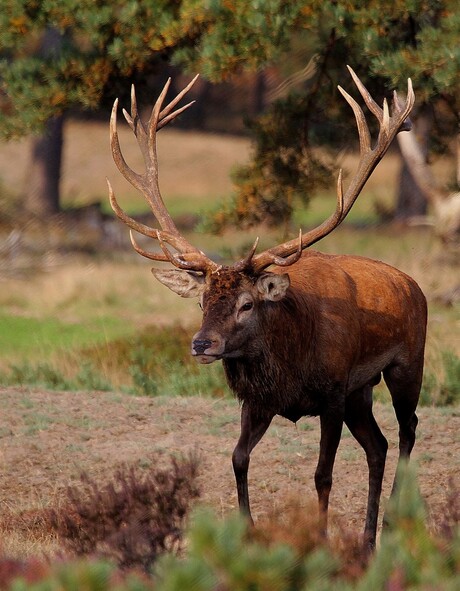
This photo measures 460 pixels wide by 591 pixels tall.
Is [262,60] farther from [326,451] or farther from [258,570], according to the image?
[258,570]

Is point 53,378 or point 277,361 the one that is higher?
point 277,361

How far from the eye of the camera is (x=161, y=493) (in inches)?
243

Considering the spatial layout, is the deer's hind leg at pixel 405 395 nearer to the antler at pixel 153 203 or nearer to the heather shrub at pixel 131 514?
the antler at pixel 153 203

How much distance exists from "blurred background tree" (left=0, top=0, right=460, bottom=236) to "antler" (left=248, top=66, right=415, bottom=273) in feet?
9.41

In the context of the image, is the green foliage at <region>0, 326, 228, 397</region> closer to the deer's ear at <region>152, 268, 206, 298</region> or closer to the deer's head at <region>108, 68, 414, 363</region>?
the deer's head at <region>108, 68, 414, 363</region>

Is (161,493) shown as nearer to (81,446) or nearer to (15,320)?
(81,446)

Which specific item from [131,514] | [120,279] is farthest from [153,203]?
[120,279]

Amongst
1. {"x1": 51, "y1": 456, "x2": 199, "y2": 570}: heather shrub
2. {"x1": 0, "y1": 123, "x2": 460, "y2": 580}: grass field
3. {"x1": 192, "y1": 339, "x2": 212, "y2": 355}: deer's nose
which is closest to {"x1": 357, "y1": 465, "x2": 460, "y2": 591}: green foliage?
{"x1": 51, "y1": 456, "x2": 199, "y2": 570}: heather shrub

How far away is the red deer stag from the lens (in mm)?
7391

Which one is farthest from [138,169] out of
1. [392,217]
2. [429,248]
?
[429,248]

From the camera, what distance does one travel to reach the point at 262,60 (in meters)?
11.9

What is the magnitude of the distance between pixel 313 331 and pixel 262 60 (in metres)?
4.73

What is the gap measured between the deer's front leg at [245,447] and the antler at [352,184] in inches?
33.3

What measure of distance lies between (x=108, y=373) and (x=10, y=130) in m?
2.56
